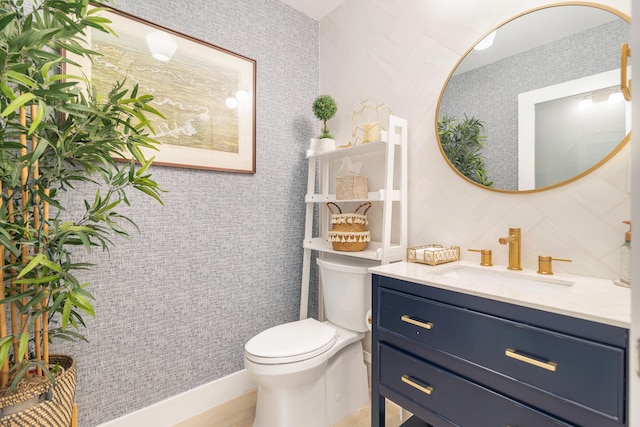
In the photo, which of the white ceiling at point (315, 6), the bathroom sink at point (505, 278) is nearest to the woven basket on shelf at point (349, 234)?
the bathroom sink at point (505, 278)

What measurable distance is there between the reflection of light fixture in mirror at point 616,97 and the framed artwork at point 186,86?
66.3 inches

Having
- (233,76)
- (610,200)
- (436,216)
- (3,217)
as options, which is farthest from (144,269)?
(610,200)

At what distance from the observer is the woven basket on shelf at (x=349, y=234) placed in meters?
1.78

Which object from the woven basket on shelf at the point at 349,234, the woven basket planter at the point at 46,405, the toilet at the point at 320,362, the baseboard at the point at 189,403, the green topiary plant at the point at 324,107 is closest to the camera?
the woven basket planter at the point at 46,405

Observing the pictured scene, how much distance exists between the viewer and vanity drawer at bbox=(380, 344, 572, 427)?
3.10 feet

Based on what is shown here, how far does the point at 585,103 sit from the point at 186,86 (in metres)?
1.84

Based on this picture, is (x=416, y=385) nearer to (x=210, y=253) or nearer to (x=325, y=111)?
(x=210, y=253)

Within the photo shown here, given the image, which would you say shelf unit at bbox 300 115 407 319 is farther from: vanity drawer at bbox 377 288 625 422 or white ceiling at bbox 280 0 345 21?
white ceiling at bbox 280 0 345 21

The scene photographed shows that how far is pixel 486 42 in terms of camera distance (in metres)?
1.46

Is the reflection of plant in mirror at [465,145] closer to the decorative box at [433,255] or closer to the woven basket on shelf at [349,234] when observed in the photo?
the decorative box at [433,255]

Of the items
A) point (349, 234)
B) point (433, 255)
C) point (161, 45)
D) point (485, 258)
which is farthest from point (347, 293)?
point (161, 45)

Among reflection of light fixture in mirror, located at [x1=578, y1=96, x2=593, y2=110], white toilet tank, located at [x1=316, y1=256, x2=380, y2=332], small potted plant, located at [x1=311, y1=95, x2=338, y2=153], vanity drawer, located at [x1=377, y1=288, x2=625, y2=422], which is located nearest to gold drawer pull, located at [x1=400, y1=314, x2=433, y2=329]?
vanity drawer, located at [x1=377, y1=288, x2=625, y2=422]

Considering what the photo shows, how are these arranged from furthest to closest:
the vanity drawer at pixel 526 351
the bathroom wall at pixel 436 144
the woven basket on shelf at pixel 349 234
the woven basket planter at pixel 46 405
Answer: the woven basket on shelf at pixel 349 234 → the bathroom wall at pixel 436 144 → the woven basket planter at pixel 46 405 → the vanity drawer at pixel 526 351

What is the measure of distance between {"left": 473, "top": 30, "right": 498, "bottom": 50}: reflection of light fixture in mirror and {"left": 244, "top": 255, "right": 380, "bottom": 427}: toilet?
1200 mm
